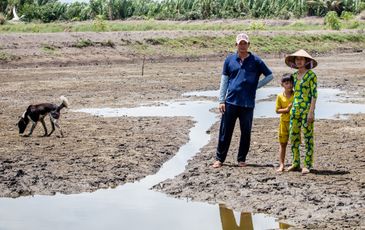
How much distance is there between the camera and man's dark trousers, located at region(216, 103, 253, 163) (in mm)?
11008

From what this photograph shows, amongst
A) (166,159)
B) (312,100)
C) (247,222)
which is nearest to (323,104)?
(166,159)

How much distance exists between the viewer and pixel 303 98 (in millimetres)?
10305

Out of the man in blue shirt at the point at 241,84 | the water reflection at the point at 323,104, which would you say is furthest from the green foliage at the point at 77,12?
the man in blue shirt at the point at 241,84

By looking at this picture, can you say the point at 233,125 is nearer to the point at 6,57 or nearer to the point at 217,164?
the point at 217,164

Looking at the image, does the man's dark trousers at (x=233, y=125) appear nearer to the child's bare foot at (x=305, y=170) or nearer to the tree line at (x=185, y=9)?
the child's bare foot at (x=305, y=170)

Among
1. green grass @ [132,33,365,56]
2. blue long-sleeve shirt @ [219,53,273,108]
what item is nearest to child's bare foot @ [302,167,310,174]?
blue long-sleeve shirt @ [219,53,273,108]

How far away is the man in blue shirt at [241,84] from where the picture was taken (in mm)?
10797

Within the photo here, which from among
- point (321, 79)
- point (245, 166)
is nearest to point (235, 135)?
point (245, 166)

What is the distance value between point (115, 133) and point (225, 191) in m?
5.60

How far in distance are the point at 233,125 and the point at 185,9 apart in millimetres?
78005

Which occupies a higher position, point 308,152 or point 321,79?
point 308,152

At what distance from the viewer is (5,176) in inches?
433

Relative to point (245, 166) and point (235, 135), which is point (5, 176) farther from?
point (235, 135)

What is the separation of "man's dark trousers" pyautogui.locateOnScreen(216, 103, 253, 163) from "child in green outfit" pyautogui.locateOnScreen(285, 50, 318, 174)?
783mm
